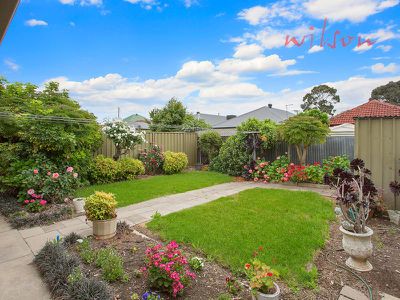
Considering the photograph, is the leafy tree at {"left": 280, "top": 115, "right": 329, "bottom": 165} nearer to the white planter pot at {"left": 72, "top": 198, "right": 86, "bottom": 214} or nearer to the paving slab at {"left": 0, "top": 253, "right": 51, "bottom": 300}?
the white planter pot at {"left": 72, "top": 198, "right": 86, "bottom": 214}

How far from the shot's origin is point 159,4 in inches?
258

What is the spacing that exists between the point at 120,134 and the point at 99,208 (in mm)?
4892

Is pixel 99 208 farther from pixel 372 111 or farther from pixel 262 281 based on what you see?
pixel 372 111

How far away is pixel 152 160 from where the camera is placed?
971cm

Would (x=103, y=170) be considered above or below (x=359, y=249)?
above

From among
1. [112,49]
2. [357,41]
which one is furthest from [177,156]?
[357,41]

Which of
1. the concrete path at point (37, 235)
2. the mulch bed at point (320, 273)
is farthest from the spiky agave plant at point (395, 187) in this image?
the concrete path at point (37, 235)

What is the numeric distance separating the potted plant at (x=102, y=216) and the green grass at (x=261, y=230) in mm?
726

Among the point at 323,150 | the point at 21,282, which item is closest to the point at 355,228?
the point at 21,282

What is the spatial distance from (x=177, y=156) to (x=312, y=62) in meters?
6.21

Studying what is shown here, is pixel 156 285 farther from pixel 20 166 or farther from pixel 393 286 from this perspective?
pixel 20 166

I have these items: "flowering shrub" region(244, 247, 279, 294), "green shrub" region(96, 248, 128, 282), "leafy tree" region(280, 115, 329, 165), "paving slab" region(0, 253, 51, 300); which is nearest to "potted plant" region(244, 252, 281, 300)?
"flowering shrub" region(244, 247, 279, 294)

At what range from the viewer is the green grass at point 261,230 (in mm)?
2811

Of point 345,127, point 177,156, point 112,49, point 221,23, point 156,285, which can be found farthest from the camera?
point 345,127
